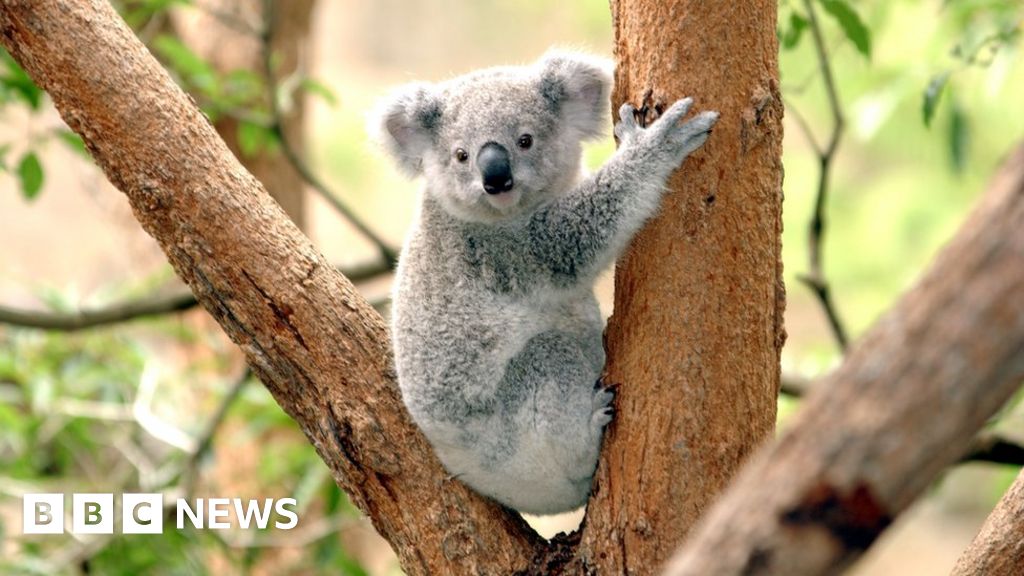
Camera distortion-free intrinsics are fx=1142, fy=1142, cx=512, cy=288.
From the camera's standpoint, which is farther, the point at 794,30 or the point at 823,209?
the point at 823,209

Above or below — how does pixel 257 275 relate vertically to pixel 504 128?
below

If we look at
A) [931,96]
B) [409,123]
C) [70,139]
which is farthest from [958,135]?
[70,139]

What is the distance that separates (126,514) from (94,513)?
25 centimetres

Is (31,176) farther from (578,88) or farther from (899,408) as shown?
(899,408)

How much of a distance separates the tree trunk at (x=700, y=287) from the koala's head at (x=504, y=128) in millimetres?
594

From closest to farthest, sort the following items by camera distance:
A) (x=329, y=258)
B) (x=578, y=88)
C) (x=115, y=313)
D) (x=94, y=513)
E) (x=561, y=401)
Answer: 1. (x=561, y=401)
2. (x=578, y=88)
3. (x=115, y=313)
4. (x=94, y=513)
5. (x=329, y=258)

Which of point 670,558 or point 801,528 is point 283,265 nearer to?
point 670,558

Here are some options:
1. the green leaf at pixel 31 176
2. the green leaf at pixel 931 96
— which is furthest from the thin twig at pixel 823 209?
the green leaf at pixel 31 176

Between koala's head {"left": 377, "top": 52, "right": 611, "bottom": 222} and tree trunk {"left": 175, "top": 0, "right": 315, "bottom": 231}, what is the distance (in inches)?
98.7

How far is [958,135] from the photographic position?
3.83 m

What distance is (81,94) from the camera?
253 cm

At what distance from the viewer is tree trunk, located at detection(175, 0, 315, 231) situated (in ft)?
18.3

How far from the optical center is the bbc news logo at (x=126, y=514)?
4.43m

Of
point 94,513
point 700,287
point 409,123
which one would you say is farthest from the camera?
point 94,513
